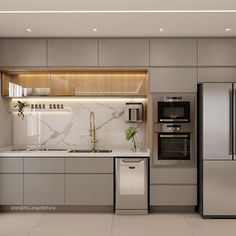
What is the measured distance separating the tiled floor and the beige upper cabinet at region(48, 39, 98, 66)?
2200mm

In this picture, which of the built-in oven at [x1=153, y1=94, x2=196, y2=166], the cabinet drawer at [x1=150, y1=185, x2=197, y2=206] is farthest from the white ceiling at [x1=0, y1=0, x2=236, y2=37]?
the cabinet drawer at [x1=150, y1=185, x2=197, y2=206]

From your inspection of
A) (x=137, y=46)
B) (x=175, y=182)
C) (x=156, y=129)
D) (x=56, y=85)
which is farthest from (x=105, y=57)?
(x=175, y=182)

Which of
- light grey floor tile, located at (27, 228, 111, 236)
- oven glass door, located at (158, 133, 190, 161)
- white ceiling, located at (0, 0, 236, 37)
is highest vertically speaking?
white ceiling, located at (0, 0, 236, 37)

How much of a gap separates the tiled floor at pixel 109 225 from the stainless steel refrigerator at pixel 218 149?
9.8 inches

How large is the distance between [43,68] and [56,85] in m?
0.37

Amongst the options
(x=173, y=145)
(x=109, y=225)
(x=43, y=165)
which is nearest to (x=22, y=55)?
(x=43, y=165)

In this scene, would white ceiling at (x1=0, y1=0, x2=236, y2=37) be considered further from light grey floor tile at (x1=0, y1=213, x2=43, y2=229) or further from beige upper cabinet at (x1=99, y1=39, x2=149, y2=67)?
light grey floor tile at (x1=0, y1=213, x2=43, y2=229)

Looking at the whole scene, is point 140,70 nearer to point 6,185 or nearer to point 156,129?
point 156,129

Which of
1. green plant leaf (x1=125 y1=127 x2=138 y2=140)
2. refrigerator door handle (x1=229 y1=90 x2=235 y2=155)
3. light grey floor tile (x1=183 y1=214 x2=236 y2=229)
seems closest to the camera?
light grey floor tile (x1=183 y1=214 x2=236 y2=229)

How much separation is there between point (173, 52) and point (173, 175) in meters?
1.79

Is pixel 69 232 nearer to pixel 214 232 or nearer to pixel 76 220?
pixel 76 220

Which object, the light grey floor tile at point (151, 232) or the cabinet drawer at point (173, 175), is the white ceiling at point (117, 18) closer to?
the cabinet drawer at point (173, 175)

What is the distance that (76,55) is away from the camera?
4961 mm

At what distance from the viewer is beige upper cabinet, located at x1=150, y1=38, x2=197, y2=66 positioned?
491 centimetres
